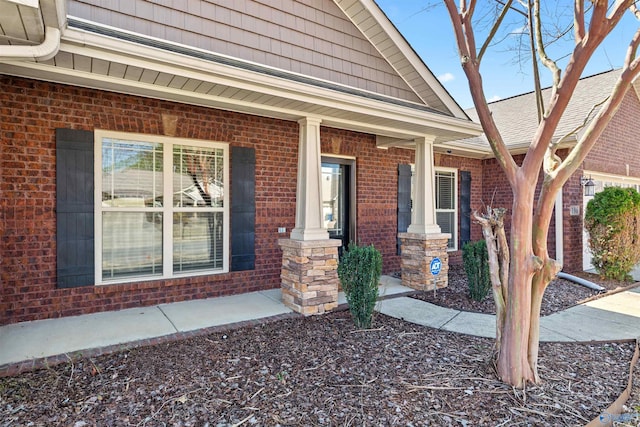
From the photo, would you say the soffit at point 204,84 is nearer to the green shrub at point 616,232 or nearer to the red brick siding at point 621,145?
the green shrub at point 616,232

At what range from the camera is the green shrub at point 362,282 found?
4.21 m

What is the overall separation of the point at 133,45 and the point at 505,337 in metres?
4.20

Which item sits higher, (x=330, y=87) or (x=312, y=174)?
(x=330, y=87)

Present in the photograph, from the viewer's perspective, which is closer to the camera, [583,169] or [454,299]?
[454,299]

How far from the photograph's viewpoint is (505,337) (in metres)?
3.03

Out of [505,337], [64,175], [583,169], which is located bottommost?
[505,337]

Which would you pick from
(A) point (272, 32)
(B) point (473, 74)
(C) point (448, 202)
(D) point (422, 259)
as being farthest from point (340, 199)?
(B) point (473, 74)

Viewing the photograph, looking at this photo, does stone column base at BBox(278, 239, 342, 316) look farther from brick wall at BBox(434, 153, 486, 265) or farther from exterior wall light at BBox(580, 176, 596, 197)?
exterior wall light at BBox(580, 176, 596, 197)

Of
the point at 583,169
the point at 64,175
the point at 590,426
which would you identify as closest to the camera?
the point at 590,426

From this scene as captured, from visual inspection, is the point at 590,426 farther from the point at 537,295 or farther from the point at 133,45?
the point at 133,45

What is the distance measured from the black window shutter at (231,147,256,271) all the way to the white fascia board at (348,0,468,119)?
8.85 feet

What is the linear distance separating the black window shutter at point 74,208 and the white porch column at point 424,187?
4.83 metres

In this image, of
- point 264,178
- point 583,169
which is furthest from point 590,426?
point 583,169

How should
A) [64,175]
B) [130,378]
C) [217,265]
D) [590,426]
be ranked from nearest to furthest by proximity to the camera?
[590,426] → [130,378] → [64,175] → [217,265]
